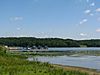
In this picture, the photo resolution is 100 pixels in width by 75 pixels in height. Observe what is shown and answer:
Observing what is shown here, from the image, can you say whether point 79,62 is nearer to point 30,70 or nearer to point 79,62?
point 79,62

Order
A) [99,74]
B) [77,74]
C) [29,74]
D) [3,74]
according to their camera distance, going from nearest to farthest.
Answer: [3,74] < [29,74] < [77,74] < [99,74]

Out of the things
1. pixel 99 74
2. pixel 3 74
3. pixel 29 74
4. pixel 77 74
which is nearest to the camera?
pixel 3 74

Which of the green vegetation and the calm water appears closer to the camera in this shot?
the green vegetation

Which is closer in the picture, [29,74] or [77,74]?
[29,74]

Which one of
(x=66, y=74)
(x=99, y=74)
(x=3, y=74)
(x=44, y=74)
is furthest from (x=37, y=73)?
(x=99, y=74)

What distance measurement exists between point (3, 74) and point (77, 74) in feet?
27.3

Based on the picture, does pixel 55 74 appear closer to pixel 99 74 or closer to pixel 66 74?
pixel 66 74

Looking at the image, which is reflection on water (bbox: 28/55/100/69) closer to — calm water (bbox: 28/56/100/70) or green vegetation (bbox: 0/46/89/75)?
calm water (bbox: 28/56/100/70)

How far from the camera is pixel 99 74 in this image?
37.0m

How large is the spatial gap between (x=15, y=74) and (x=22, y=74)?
3.60 feet

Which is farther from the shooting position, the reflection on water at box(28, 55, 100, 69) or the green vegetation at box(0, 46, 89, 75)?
the reflection on water at box(28, 55, 100, 69)

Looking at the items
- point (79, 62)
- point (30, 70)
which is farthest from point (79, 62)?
point (30, 70)

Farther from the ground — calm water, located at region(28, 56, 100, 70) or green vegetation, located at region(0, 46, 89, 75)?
green vegetation, located at region(0, 46, 89, 75)

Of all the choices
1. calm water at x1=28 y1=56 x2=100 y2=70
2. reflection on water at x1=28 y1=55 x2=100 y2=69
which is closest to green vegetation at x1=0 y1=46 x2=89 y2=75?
calm water at x1=28 y1=56 x2=100 y2=70
